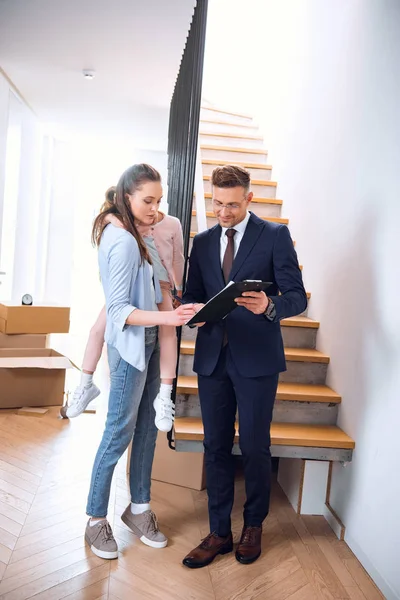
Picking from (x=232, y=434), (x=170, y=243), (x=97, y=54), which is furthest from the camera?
(x=97, y=54)

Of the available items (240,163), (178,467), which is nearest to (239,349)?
(178,467)

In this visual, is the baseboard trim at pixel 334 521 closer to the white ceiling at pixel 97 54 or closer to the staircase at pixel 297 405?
the staircase at pixel 297 405

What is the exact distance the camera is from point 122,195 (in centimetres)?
231

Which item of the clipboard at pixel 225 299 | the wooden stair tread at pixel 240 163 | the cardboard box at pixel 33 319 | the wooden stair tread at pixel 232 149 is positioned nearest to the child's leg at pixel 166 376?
the clipboard at pixel 225 299

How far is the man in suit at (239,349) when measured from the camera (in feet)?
7.75

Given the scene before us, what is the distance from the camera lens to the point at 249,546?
252 cm

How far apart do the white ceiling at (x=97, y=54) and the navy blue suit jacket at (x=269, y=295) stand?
207cm

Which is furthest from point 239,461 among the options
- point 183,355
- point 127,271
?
point 127,271

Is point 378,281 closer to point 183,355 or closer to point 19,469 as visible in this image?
point 183,355

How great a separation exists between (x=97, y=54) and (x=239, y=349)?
332 centimetres

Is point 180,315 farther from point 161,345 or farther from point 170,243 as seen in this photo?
point 170,243

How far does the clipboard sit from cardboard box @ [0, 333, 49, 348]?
288 centimetres

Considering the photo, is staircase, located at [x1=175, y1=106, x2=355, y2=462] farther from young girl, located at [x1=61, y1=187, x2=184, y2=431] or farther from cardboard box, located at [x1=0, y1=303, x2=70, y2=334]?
cardboard box, located at [x1=0, y1=303, x2=70, y2=334]

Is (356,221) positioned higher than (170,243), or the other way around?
(356,221)
